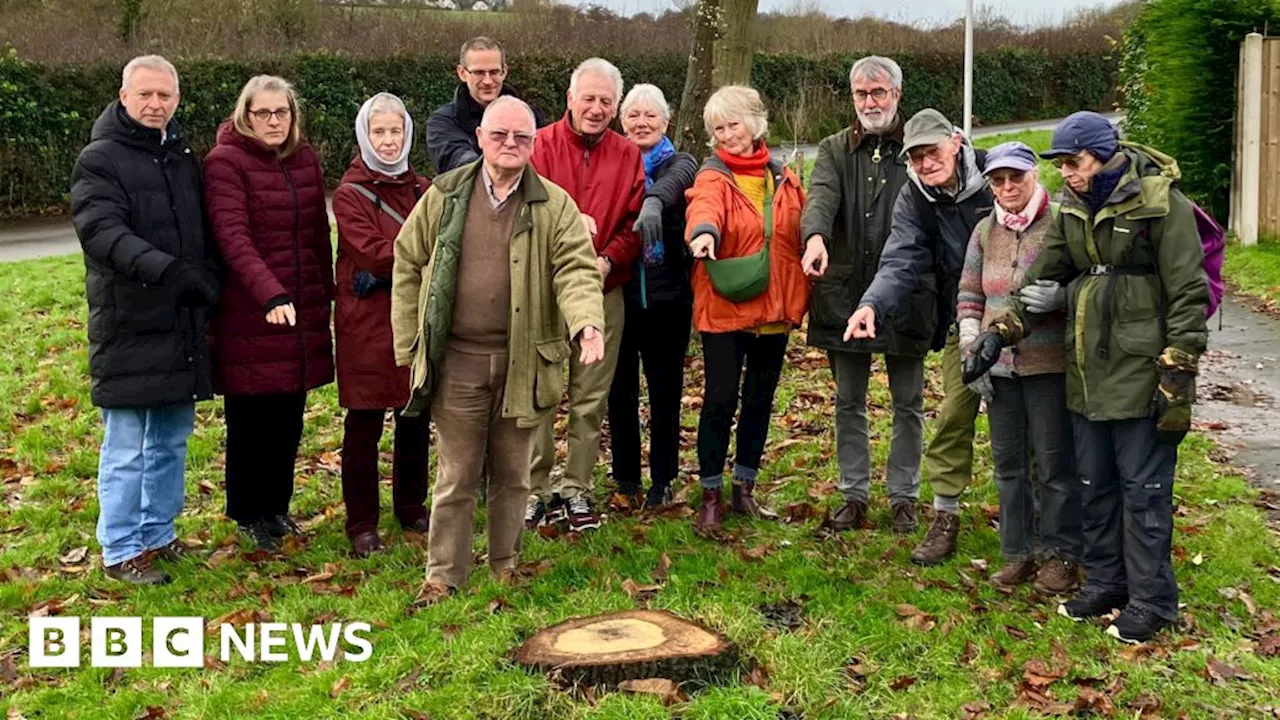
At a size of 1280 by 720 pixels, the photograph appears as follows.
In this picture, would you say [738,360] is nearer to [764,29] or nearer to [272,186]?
[272,186]

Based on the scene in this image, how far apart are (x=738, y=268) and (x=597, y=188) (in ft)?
2.65

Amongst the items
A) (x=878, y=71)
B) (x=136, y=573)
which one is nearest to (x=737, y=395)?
(x=878, y=71)

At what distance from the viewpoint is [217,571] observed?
6.19m

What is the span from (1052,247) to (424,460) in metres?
3.33

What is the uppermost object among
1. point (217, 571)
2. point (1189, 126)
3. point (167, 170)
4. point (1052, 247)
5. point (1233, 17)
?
point (1233, 17)

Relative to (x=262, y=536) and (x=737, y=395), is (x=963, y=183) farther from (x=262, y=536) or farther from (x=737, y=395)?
(x=262, y=536)

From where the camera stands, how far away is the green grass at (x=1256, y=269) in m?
13.1

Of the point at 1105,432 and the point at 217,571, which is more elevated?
the point at 1105,432

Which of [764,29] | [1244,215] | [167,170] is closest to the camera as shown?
[167,170]

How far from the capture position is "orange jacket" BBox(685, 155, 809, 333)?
20.3 ft

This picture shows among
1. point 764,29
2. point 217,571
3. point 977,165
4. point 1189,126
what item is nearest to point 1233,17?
point 1189,126

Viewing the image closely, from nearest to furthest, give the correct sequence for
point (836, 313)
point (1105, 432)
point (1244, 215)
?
point (1105, 432), point (836, 313), point (1244, 215)

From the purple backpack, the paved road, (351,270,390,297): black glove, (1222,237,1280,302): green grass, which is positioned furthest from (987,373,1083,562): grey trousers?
the paved road

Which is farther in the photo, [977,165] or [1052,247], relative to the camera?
Answer: [977,165]
